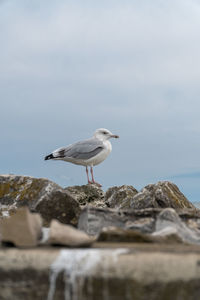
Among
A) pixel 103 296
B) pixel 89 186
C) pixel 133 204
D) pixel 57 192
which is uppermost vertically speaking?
pixel 89 186

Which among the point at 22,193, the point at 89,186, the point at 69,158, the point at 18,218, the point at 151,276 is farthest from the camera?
the point at 69,158

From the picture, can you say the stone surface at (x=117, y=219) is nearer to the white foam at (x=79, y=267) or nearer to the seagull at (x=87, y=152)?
the white foam at (x=79, y=267)

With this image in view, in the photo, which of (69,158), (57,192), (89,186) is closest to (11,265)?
(57,192)

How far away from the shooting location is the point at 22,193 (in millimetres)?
7906

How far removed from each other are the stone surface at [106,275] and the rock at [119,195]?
26.4 feet

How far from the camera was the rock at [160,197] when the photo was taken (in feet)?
33.0

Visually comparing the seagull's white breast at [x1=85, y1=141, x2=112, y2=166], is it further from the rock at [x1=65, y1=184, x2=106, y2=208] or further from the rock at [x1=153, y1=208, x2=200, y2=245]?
the rock at [x1=153, y1=208, x2=200, y2=245]

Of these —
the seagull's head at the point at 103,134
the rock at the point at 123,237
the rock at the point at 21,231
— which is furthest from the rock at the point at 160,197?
the rock at the point at 21,231

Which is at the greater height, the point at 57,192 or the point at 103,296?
the point at 57,192

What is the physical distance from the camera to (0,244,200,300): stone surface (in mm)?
3398

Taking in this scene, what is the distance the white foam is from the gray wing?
9921 mm

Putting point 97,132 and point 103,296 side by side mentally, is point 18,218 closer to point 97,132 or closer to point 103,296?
point 103,296

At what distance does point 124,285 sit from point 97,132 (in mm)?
11191

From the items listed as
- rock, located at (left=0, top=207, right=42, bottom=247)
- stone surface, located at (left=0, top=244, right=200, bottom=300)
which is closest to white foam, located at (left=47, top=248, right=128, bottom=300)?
stone surface, located at (left=0, top=244, right=200, bottom=300)
